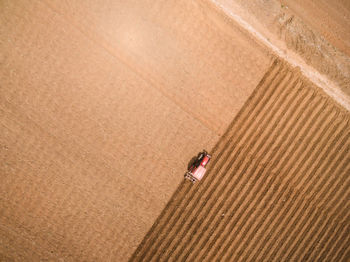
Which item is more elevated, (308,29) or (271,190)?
(308,29)

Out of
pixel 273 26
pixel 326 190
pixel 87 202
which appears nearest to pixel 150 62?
pixel 273 26

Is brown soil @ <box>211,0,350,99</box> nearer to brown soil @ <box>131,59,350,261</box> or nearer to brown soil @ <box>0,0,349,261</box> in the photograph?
brown soil @ <box>0,0,349,261</box>

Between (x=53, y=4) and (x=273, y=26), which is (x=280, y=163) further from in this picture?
(x=53, y=4)

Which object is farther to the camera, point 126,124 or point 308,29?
point 308,29

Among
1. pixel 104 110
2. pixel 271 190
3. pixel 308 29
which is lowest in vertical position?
pixel 104 110

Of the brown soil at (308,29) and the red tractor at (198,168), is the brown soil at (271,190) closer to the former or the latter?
the red tractor at (198,168)

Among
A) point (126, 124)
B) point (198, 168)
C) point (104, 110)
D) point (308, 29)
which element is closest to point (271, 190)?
point (198, 168)

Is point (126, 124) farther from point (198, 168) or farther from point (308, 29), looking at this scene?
point (308, 29)
